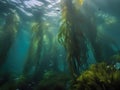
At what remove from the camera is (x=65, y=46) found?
10188mm

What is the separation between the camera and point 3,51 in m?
16.1

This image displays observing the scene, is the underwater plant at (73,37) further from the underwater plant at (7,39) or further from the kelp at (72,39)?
the underwater plant at (7,39)

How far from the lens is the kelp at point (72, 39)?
32.1 feet

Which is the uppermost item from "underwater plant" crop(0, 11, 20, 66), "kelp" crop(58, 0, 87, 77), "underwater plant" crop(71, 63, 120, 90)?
"underwater plant" crop(0, 11, 20, 66)

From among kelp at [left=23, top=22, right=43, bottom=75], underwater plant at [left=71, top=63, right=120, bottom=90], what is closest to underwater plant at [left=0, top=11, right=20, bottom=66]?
kelp at [left=23, top=22, right=43, bottom=75]

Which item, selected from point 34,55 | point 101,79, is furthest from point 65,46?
point 34,55

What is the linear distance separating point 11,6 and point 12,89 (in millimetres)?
12253

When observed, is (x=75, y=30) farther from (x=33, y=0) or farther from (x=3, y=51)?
(x=33, y=0)

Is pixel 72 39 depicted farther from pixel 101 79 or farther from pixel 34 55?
pixel 34 55

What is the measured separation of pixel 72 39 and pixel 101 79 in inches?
145

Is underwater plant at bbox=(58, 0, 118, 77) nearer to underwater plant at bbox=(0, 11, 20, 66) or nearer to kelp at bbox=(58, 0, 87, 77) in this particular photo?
kelp at bbox=(58, 0, 87, 77)

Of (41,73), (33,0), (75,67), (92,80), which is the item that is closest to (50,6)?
(33,0)

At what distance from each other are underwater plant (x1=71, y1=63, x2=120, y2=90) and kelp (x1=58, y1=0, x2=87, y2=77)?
2.29 m

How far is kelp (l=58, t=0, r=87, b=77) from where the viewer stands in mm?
9796
